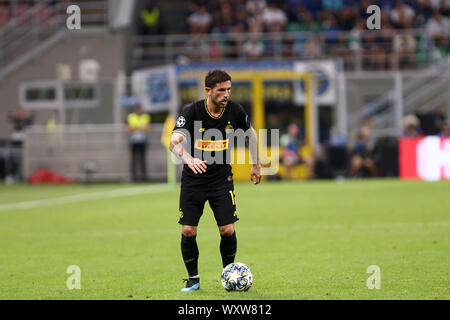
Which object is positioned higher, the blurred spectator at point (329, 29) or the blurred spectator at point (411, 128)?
the blurred spectator at point (329, 29)

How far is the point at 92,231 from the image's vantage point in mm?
13750

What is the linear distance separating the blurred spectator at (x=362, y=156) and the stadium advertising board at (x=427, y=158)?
3.50 feet

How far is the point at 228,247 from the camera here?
8.18 metres

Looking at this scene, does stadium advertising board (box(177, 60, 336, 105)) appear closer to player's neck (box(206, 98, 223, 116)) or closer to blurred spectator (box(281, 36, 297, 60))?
blurred spectator (box(281, 36, 297, 60))

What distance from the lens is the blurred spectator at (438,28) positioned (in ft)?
100

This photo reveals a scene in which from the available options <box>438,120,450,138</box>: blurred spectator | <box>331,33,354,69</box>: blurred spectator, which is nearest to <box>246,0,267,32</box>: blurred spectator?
<box>331,33,354,69</box>: blurred spectator

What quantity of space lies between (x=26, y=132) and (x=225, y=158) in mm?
21097

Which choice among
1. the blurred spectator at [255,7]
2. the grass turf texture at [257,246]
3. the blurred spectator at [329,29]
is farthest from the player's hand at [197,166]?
the blurred spectator at [255,7]

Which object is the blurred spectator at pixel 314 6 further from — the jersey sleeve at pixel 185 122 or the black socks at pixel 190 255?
the black socks at pixel 190 255

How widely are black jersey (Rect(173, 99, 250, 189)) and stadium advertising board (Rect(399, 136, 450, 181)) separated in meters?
17.6

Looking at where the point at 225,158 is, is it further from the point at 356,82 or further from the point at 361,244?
the point at 356,82

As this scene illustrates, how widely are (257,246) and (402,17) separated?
22370 mm

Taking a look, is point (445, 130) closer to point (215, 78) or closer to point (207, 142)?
point (207, 142)

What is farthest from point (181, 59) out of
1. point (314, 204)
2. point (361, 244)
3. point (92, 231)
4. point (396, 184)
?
point (361, 244)
